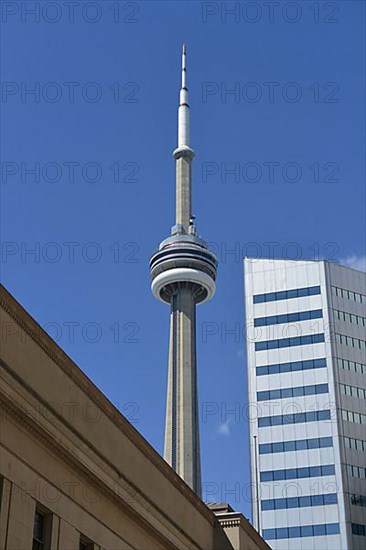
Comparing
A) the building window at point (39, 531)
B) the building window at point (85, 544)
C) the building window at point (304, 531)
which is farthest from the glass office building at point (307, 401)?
the building window at point (39, 531)

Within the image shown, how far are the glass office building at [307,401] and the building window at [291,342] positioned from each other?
12 cm

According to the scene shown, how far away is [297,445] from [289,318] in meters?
15.6

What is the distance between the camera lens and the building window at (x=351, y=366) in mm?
110438

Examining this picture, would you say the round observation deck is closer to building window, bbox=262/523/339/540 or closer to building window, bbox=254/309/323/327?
building window, bbox=254/309/323/327

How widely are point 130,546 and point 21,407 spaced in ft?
29.5

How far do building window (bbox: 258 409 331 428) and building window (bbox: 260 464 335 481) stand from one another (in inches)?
218

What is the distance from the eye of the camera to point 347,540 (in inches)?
3937

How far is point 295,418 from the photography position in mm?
107625

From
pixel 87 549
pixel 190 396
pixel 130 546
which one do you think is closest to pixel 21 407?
pixel 87 549

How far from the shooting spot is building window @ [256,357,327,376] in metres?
110

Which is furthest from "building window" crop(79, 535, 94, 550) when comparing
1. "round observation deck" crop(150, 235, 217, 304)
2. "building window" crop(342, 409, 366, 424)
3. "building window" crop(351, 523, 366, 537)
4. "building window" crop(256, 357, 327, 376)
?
"round observation deck" crop(150, 235, 217, 304)

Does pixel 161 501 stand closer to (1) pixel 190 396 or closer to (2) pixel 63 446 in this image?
(2) pixel 63 446

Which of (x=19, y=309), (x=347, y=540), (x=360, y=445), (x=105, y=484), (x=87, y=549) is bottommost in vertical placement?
(x=87, y=549)

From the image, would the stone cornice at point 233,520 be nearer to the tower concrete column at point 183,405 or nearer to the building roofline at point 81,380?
the building roofline at point 81,380
